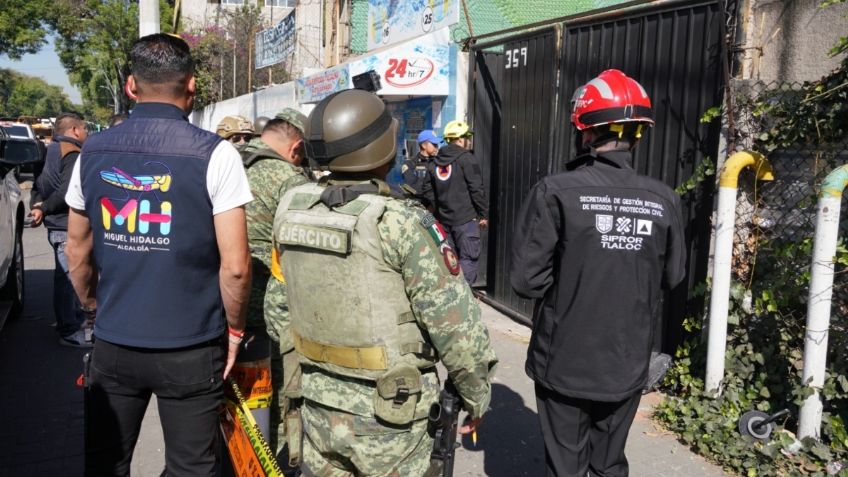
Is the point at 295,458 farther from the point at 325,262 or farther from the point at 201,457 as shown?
the point at 325,262

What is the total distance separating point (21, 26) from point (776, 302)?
35.9m

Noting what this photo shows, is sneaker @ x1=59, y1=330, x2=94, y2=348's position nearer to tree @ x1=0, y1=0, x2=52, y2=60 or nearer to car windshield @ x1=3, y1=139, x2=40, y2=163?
car windshield @ x1=3, y1=139, x2=40, y2=163

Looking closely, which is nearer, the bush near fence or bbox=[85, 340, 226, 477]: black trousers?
bbox=[85, 340, 226, 477]: black trousers

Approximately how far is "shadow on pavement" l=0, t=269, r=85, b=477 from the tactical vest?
8.24 feet

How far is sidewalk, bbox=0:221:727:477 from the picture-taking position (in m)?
3.89

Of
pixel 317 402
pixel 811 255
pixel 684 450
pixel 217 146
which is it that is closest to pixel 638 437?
pixel 684 450

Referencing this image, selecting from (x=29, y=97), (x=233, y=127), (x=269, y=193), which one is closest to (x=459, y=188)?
(x=233, y=127)

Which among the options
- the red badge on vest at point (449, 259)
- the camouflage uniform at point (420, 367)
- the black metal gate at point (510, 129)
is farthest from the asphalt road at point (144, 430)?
the red badge on vest at point (449, 259)

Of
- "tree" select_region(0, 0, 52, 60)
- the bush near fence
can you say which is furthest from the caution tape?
"tree" select_region(0, 0, 52, 60)

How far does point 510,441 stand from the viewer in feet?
13.9

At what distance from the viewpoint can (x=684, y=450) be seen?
4.06 metres

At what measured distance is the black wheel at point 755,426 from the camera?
12.5 feet

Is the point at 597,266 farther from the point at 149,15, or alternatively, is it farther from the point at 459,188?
the point at 149,15

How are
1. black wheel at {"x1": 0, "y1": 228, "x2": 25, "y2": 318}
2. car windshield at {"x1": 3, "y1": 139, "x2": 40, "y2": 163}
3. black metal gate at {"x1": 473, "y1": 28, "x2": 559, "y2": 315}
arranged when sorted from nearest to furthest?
car windshield at {"x1": 3, "y1": 139, "x2": 40, "y2": 163}, black wheel at {"x1": 0, "y1": 228, "x2": 25, "y2": 318}, black metal gate at {"x1": 473, "y1": 28, "x2": 559, "y2": 315}
